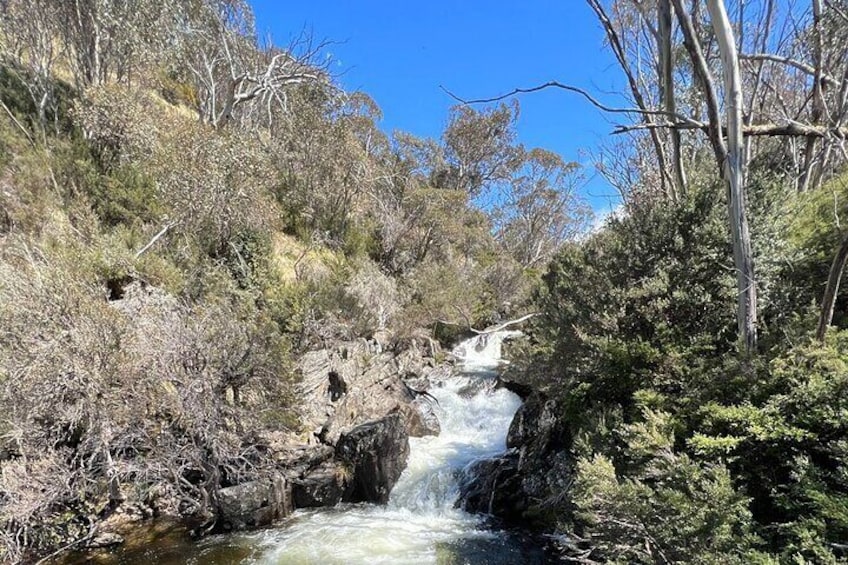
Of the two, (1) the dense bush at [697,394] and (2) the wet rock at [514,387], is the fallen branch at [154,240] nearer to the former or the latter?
(1) the dense bush at [697,394]

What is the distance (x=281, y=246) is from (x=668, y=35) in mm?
14911

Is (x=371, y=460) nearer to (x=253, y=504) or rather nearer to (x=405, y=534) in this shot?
(x=405, y=534)

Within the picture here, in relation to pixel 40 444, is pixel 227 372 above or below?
above

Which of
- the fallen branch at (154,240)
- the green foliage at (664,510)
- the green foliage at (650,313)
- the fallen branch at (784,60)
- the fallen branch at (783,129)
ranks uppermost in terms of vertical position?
the fallen branch at (784,60)

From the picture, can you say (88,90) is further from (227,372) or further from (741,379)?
(741,379)

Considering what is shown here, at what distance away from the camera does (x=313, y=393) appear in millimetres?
11305

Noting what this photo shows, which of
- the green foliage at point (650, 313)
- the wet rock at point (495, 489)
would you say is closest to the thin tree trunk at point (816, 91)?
the green foliage at point (650, 313)

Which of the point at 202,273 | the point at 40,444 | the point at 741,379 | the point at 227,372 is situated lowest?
the point at 40,444

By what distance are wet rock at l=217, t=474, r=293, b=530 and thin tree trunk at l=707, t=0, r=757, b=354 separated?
28.0ft

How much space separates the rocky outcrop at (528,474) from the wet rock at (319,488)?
2.69 metres

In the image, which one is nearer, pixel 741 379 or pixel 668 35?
pixel 741 379

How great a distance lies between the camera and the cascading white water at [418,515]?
7246 millimetres

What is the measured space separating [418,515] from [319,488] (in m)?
2.21

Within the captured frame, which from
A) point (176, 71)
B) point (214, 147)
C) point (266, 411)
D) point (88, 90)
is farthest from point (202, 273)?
point (176, 71)
